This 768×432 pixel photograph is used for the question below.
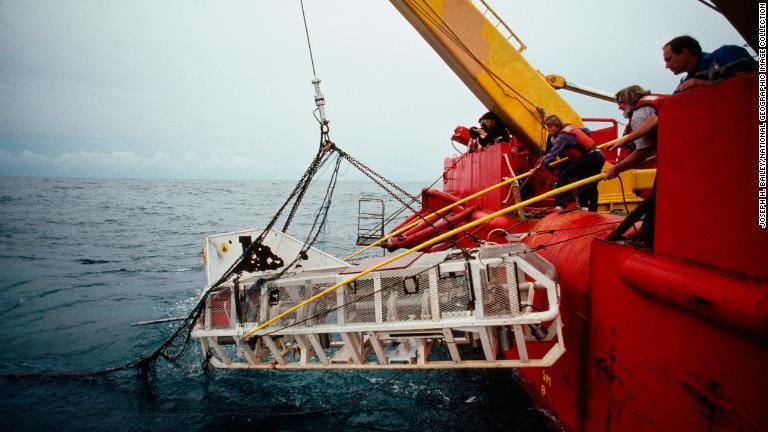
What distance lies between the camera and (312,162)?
16.1 ft

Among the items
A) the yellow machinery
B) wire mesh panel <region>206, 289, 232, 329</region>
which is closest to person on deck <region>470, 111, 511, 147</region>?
the yellow machinery

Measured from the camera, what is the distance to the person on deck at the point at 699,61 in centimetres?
271

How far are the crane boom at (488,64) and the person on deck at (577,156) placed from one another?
6.11 ft

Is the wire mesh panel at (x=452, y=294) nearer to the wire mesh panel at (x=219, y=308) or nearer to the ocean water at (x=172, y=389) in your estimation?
the ocean water at (x=172, y=389)

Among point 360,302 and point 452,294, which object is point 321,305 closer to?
point 360,302

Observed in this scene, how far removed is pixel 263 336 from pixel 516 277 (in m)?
3.52

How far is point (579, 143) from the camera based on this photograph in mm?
5875

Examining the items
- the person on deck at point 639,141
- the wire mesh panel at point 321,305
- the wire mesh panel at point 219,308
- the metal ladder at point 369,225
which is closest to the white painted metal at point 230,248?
the wire mesh panel at point 219,308

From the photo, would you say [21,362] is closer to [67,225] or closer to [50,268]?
[50,268]

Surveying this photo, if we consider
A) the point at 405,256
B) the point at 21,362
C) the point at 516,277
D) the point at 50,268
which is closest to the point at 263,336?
the point at 405,256

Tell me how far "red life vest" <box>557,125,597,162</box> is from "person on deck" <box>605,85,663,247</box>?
6.28 feet

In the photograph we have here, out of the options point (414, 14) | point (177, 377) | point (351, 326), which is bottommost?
point (177, 377)

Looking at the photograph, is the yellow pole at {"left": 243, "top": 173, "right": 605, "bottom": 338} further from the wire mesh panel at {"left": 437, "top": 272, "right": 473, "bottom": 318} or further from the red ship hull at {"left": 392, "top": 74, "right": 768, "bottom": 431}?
the red ship hull at {"left": 392, "top": 74, "right": 768, "bottom": 431}

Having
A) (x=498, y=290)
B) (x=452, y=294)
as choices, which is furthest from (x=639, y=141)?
(x=452, y=294)
